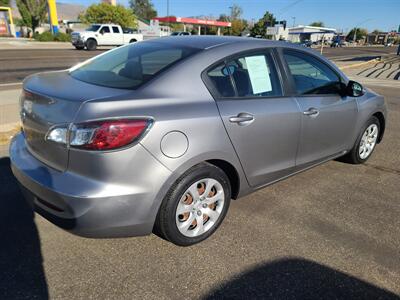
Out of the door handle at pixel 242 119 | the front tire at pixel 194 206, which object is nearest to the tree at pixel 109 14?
the door handle at pixel 242 119

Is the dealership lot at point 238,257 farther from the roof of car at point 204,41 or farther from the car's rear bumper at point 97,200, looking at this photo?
the roof of car at point 204,41

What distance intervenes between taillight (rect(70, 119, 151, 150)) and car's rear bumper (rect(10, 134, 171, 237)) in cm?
11

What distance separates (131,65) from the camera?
3117 mm

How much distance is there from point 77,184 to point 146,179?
1.47 ft

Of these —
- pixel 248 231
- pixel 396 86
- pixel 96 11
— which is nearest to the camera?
pixel 248 231

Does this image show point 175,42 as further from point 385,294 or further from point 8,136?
point 8,136

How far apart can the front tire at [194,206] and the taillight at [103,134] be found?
20.1 inches

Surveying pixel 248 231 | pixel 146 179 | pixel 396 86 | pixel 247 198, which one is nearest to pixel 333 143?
pixel 247 198

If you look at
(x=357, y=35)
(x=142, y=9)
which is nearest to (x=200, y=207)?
(x=142, y=9)

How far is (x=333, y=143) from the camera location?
4.05 meters

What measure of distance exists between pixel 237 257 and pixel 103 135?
1.40 m

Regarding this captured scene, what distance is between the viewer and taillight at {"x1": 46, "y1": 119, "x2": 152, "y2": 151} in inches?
91.4

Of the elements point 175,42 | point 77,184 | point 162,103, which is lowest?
point 77,184

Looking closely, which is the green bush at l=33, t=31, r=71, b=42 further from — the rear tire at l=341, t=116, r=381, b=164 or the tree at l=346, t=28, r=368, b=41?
the tree at l=346, t=28, r=368, b=41
